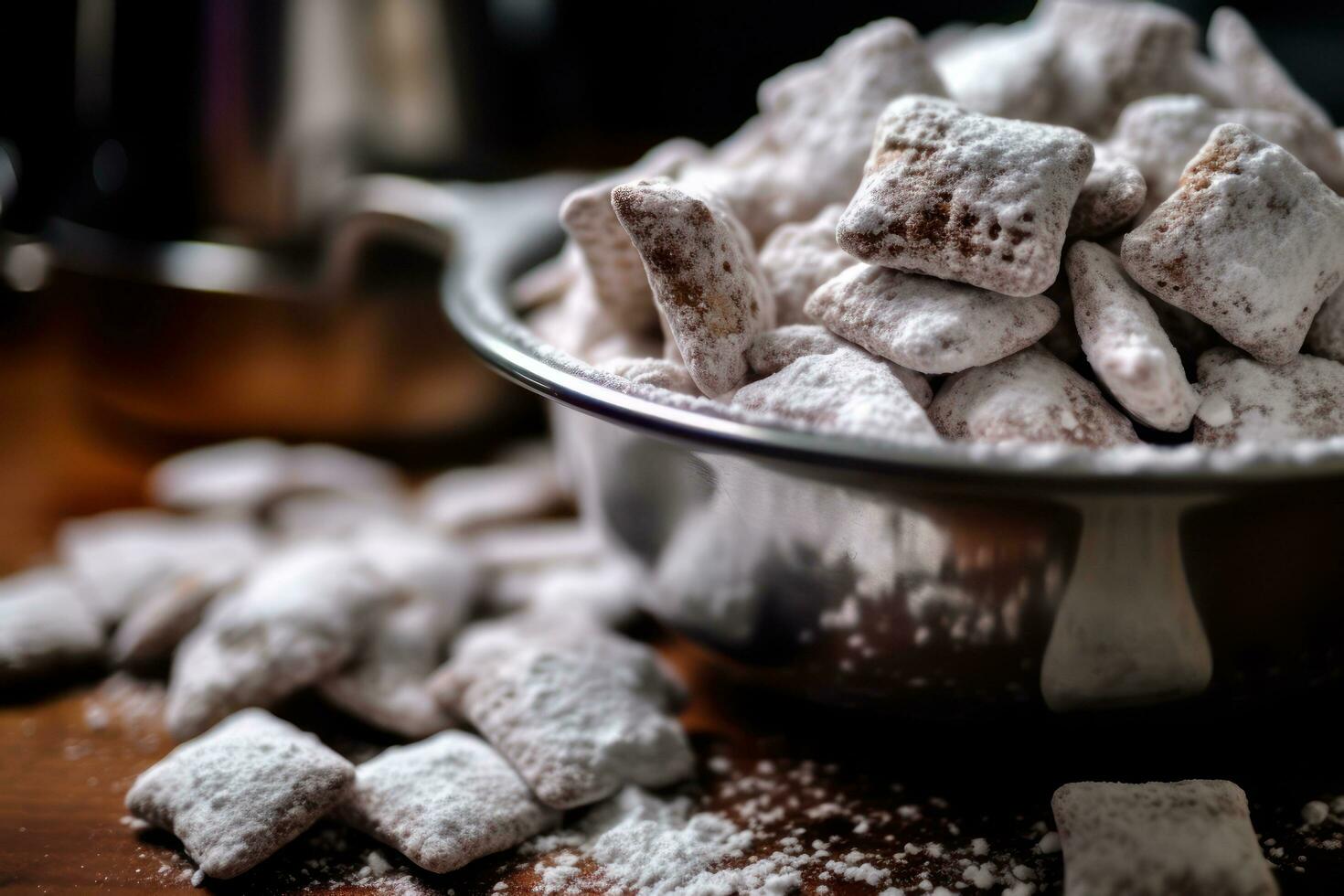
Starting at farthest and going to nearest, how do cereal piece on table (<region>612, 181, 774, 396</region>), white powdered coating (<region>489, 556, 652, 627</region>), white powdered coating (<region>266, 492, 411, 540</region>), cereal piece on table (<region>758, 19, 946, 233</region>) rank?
white powdered coating (<region>266, 492, 411, 540</region>) < white powdered coating (<region>489, 556, 652, 627</region>) < cereal piece on table (<region>758, 19, 946, 233</region>) < cereal piece on table (<region>612, 181, 774, 396</region>)

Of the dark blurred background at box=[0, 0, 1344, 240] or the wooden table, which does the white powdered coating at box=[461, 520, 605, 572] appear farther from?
the dark blurred background at box=[0, 0, 1344, 240]

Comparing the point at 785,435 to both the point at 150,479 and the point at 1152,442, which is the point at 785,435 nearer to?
the point at 1152,442

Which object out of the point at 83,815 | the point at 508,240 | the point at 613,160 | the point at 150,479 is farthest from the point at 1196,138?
the point at 613,160

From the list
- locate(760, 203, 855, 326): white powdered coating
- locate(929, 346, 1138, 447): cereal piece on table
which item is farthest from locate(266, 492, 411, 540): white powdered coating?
locate(929, 346, 1138, 447): cereal piece on table

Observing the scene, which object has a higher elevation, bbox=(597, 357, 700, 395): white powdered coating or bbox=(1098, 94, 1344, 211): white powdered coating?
bbox=(1098, 94, 1344, 211): white powdered coating

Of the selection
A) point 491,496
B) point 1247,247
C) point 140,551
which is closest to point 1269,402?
point 1247,247

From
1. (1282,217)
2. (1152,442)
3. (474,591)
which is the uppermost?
(1282,217)
